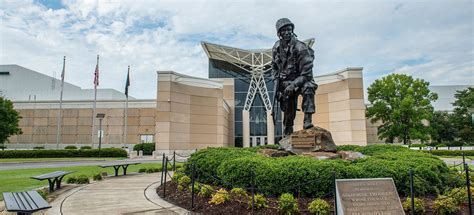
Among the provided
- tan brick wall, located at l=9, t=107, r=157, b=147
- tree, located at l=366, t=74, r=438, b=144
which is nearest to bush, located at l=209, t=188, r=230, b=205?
tree, located at l=366, t=74, r=438, b=144

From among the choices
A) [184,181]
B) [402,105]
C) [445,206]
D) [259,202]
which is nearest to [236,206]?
[259,202]

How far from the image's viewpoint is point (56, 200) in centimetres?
786

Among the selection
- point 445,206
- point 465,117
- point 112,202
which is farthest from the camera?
point 465,117

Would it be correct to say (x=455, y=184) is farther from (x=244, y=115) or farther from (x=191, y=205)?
(x=244, y=115)

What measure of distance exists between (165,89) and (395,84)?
30.0 meters

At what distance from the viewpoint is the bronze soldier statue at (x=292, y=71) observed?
36.3ft

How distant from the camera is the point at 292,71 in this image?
37.6 feet

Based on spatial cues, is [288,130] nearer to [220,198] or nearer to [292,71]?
[292,71]

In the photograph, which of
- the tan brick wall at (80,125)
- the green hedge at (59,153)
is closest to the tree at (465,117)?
the tan brick wall at (80,125)

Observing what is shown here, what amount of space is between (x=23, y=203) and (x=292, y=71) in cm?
901

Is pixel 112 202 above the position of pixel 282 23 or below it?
below

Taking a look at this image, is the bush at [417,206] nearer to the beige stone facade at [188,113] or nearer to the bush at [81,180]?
the bush at [81,180]

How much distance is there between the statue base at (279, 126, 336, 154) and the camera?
33.8 feet

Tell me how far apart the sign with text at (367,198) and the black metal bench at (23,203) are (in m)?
5.13
